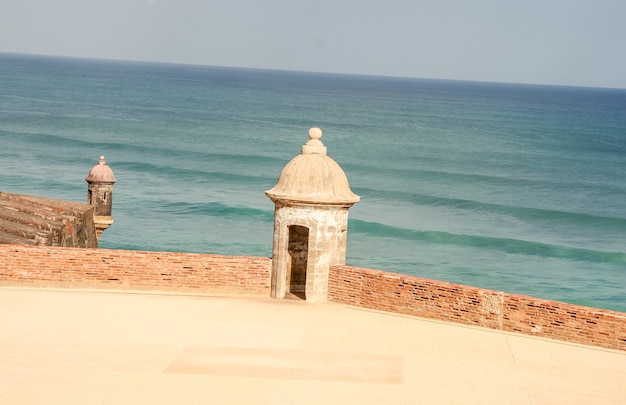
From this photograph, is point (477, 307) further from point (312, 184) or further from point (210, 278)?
point (210, 278)

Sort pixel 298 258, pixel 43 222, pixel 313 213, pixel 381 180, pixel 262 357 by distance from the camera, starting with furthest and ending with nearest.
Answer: pixel 381 180 → pixel 43 222 → pixel 298 258 → pixel 313 213 → pixel 262 357

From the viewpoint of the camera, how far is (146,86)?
16275 centimetres

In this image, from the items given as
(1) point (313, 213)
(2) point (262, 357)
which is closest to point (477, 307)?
(1) point (313, 213)

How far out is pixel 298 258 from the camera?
726 inches

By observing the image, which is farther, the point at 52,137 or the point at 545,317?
the point at 52,137

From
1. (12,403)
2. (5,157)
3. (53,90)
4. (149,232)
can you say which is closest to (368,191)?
(149,232)

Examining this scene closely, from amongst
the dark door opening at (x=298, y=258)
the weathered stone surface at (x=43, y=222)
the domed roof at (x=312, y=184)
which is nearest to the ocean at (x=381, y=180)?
the weathered stone surface at (x=43, y=222)

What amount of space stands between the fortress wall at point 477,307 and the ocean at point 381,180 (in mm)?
20054

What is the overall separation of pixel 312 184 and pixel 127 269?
3.42 meters

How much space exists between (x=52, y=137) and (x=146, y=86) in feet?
290

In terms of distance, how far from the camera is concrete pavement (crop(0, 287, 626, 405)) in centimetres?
1219

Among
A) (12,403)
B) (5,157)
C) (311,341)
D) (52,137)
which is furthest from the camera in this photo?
(52,137)

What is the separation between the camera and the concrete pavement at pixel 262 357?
12.2 m

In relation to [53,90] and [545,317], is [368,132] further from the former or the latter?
[545,317]
